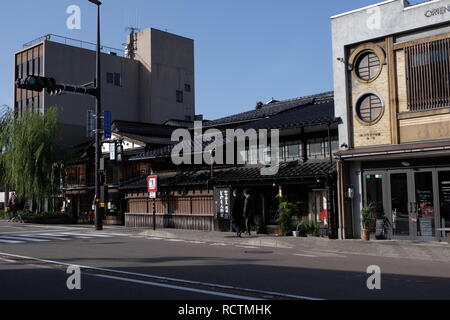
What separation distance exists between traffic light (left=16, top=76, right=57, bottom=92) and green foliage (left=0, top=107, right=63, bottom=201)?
1538cm

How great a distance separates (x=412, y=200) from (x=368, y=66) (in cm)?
564

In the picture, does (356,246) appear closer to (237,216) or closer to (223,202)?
(237,216)

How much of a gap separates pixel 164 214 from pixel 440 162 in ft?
50.2

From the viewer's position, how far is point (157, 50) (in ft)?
185

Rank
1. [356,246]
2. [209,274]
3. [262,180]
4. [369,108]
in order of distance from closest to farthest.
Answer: [209,274] → [356,246] → [369,108] → [262,180]

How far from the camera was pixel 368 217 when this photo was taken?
18.8m

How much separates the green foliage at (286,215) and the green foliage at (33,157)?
68.2 feet

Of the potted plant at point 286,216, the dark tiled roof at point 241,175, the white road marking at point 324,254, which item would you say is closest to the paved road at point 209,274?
the white road marking at point 324,254

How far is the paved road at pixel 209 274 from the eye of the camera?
27.5 feet

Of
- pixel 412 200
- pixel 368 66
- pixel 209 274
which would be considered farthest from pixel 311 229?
pixel 209 274

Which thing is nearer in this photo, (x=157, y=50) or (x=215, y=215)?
(x=215, y=215)

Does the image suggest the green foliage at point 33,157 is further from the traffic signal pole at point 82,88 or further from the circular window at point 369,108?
the circular window at point 369,108
